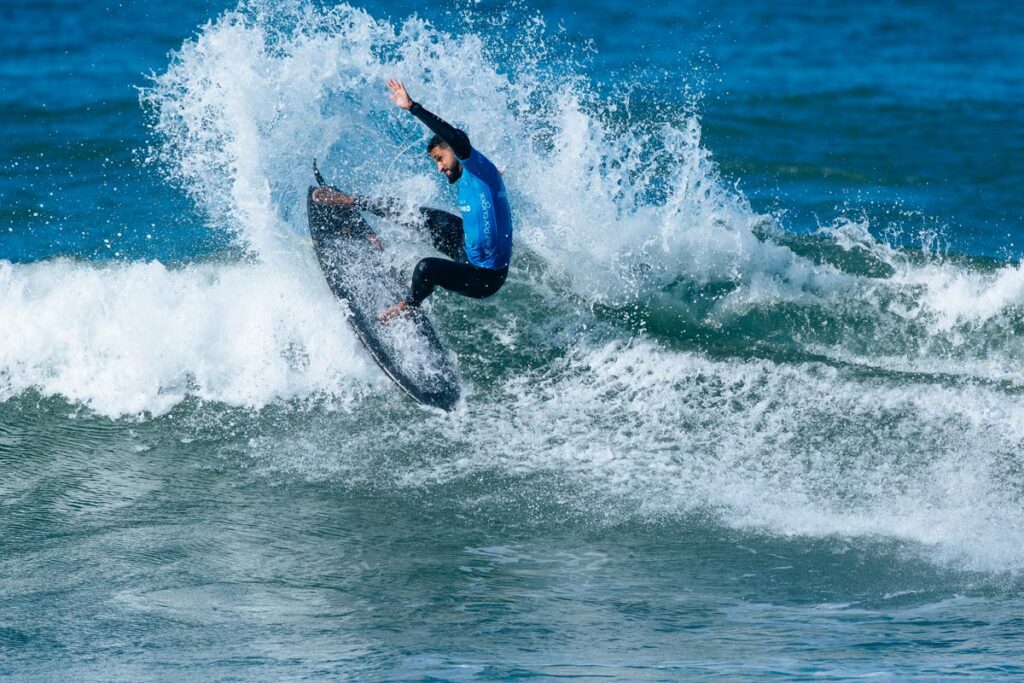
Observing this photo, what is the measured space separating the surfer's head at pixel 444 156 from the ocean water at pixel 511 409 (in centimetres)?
127

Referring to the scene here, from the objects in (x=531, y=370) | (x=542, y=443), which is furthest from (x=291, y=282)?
(x=542, y=443)

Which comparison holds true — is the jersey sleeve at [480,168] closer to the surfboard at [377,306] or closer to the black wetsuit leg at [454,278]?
the black wetsuit leg at [454,278]

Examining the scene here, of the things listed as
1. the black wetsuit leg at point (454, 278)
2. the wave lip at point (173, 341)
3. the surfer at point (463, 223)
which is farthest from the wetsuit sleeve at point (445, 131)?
the wave lip at point (173, 341)

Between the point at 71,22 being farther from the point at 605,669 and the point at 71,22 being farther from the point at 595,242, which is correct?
the point at 605,669

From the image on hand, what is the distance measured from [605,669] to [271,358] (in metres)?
4.49

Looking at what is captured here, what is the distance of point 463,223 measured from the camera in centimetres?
821

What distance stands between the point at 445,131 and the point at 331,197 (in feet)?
6.43

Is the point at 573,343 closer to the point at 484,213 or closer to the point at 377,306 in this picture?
the point at 377,306

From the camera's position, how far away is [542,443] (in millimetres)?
8070

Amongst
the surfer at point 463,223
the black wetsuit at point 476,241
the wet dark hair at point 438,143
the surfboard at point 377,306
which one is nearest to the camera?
the surfer at point 463,223

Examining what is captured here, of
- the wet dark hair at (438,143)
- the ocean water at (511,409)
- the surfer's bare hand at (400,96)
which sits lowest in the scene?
the ocean water at (511,409)

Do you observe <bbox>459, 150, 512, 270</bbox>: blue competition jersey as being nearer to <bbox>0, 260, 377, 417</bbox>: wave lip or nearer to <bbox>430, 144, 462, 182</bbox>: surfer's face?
<bbox>430, 144, 462, 182</bbox>: surfer's face

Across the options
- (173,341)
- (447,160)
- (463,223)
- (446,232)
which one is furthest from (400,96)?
(173,341)

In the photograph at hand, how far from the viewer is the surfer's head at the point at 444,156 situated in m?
7.73
